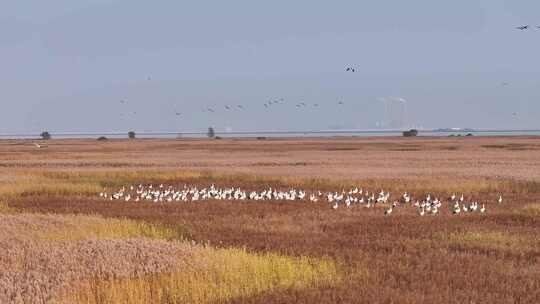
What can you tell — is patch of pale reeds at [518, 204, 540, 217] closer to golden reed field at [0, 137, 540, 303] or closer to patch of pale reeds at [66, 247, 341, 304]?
golden reed field at [0, 137, 540, 303]

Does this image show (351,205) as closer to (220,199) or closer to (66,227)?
(220,199)

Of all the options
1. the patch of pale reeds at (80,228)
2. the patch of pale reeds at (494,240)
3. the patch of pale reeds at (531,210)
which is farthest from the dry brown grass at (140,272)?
the patch of pale reeds at (531,210)

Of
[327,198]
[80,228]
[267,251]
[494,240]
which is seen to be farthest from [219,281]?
[327,198]

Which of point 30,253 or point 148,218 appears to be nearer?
point 30,253

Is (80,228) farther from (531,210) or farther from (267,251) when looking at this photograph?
(531,210)

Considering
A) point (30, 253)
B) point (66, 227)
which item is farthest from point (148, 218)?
point (30, 253)

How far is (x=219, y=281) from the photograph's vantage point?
653 inches

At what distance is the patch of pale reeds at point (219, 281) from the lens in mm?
15219

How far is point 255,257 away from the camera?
18.6m

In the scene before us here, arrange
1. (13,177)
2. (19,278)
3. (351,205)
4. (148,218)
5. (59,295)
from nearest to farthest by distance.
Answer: (59,295), (19,278), (148,218), (351,205), (13,177)

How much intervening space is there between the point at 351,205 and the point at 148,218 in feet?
31.1

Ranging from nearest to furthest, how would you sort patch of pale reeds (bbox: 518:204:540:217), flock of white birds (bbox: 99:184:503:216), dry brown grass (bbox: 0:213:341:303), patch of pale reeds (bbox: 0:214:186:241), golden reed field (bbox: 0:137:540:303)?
dry brown grass (bbox: 0:213:341:303)
golden reed field (bbox: 0:137:540:303)
patch of pale reeds (bbox: 0:214:186:241)
patch of pale reeds (bbox: 518:204:540:217)
flock of white birds (bbox: 99:184:503:216)

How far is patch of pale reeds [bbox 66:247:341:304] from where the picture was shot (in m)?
15.2

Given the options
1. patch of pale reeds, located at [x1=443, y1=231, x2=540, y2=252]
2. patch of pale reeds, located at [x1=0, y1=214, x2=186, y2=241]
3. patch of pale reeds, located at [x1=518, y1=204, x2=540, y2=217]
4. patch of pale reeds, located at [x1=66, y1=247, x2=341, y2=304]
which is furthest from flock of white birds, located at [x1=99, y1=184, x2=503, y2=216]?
patch of pale reeds, located at [x1=66, y1=247, x2=341, y2=304]
